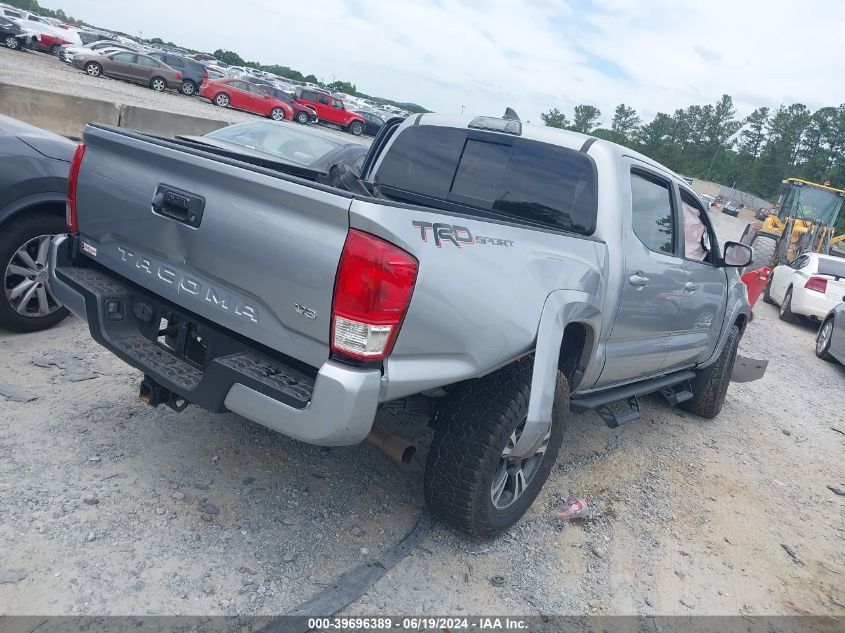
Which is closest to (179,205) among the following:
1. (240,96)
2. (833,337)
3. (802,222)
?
(833,337)

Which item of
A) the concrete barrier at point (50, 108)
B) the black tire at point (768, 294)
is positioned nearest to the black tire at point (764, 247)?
the black tire at point (768, 294)

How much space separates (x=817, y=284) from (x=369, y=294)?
12221 mm

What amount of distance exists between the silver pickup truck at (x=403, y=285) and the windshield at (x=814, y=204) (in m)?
23.5

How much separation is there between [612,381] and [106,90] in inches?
957

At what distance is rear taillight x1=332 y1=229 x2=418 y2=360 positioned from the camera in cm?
237

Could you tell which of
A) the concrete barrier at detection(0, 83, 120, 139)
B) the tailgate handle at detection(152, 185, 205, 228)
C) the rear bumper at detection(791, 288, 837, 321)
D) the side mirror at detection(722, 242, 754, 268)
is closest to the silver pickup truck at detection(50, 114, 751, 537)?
the tailgate handle at detection(152, 185, 205, 228)

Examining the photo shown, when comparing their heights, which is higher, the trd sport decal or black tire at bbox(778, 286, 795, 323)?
the trd sport decal

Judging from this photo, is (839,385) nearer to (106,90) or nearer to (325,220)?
(325,220)

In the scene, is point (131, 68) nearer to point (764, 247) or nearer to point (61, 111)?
point (61, 111)

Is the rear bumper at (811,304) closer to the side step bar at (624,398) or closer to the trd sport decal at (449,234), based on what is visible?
the side step bar at (624,398)

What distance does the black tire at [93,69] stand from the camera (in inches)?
1112

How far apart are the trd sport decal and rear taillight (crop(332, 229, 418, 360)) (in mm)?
142

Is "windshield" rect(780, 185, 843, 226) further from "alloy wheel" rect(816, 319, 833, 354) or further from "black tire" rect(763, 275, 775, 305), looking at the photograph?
Result: "alloy wheel" rect(816, 319, 833, 354)

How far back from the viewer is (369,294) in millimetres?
2379
